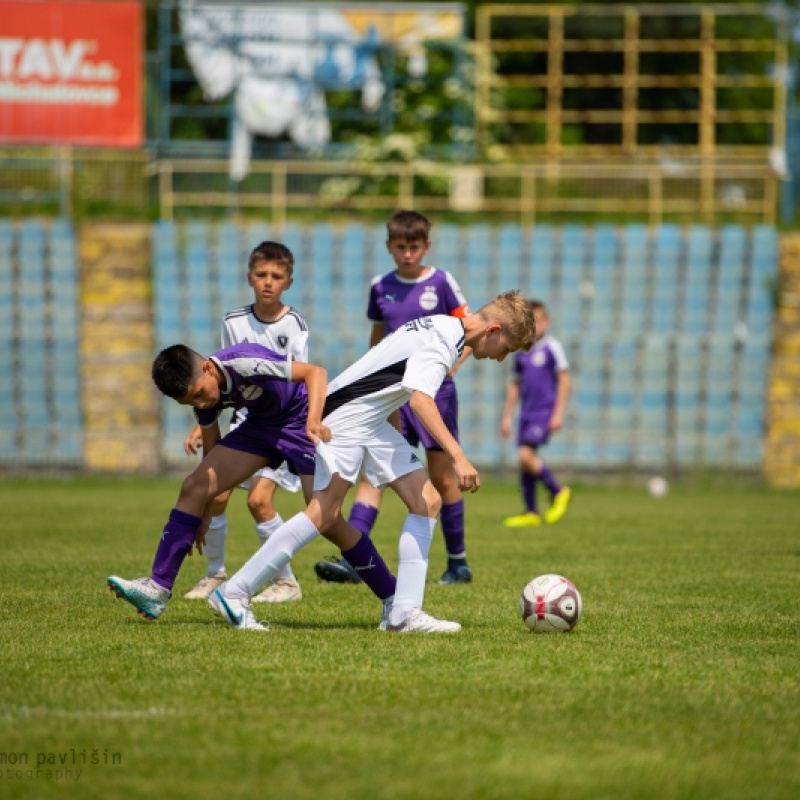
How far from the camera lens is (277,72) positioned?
997 inches

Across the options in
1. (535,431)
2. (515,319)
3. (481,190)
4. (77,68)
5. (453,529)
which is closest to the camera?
(515,319)

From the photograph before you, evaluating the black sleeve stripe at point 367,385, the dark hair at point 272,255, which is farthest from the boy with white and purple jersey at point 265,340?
the black sleeve stripe at point 367,385

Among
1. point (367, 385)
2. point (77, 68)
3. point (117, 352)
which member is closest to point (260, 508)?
point (367, 385)

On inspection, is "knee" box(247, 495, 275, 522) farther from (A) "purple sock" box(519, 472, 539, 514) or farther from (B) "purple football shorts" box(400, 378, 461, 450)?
(A) "purple sock" box(519, 472, 539, 514)

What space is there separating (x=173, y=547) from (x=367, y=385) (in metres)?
1.22

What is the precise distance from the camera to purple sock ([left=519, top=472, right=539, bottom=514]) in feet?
44.6

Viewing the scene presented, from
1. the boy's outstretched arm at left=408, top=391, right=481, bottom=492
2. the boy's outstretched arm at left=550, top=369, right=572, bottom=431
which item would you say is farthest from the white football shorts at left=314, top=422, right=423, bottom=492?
the boy's outstretched arm at left=550, top=369, right=572, bottom=431

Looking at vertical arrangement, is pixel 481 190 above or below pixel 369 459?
above

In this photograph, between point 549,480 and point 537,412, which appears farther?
point 549,480

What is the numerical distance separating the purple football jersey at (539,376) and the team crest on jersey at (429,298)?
16.9ft

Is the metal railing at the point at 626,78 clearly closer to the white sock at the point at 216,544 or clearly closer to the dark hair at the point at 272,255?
the white sock at the point at 216,544

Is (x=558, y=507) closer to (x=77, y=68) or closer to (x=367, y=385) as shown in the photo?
(x=367, y=385)

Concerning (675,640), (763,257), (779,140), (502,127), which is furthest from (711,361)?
(675,640)

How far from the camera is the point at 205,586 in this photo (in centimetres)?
766
